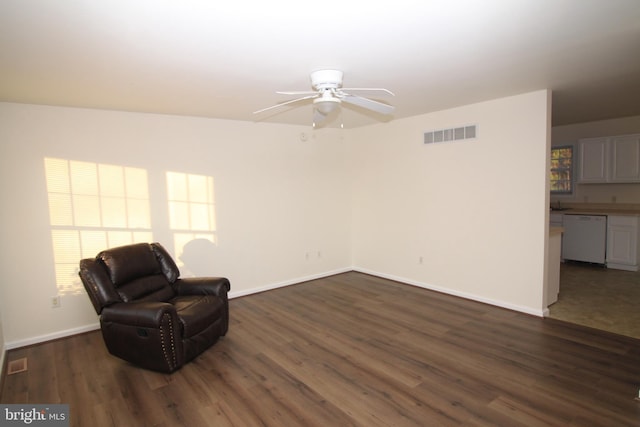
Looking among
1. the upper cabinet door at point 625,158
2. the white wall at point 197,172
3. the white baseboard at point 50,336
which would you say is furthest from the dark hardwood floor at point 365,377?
the upper cabinet door at point 625,158

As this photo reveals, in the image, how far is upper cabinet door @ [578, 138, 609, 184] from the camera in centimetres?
610

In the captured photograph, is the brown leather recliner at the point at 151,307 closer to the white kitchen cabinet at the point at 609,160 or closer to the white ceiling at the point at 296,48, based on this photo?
the white ceiling at the point at 296,48

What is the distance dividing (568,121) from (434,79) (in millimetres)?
4433

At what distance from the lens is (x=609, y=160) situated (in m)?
6.04

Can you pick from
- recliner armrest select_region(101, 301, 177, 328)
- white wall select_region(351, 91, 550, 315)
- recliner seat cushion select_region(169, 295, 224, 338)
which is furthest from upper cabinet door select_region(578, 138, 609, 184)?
recliner armrest select_region(101, 301, 177, 328)

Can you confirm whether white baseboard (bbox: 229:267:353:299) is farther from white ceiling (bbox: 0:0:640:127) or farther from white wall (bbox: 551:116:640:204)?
white wall (bbox: 551:116:640:204)

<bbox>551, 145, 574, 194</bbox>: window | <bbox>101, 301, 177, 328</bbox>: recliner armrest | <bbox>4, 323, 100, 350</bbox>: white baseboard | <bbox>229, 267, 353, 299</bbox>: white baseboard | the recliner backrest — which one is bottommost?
<bbox>4, 323, 100, 350</bbox>: white baseboard

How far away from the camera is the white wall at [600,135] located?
598 cm

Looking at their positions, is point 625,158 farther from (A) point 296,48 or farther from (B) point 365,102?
(A) point 296,48

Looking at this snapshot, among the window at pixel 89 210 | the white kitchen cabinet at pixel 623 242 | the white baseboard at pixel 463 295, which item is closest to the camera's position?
the window at pixel 89 210

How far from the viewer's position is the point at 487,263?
14.4ft

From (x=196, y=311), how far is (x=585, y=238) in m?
6.41

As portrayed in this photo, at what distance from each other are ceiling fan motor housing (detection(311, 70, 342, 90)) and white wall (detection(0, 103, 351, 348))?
2314 millimetres

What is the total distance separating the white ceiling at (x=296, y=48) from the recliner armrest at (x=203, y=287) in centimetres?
187
